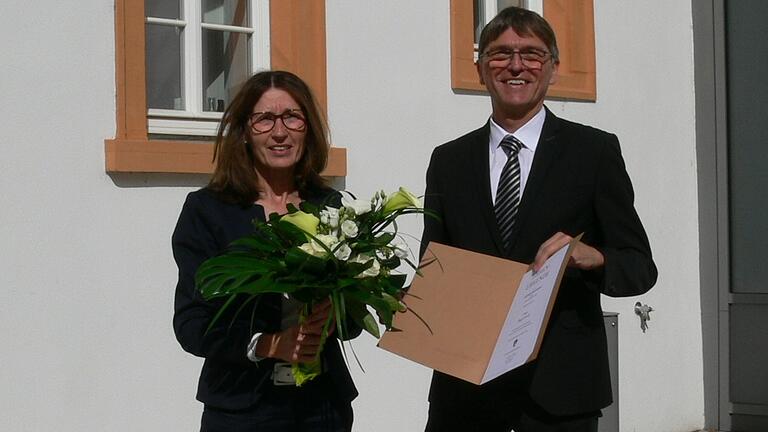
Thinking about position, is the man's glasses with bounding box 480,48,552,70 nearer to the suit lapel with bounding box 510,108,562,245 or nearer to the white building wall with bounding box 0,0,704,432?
the suit lapel with bounding box 510,108,562,245

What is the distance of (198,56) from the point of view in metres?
6.04

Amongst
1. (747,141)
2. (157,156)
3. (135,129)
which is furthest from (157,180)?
(747,141)

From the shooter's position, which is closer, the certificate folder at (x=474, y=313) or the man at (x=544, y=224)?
the certificate folder at (x=474, y=313)

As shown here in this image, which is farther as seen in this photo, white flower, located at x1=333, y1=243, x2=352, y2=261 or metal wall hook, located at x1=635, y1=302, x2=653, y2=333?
metal wall hook, located at x1=635, y1=302, x2=653, y2=333

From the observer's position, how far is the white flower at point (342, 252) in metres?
2.84

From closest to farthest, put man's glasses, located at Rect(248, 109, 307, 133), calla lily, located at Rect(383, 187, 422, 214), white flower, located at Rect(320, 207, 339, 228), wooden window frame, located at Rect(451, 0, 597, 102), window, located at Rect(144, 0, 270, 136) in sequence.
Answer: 1. white flower, located at Rect(320, 207, 339, 228)
2. calla lily, located at Rect(383, 187, 422, 214)
3. man's glasses, located at Rect(248, 109, 307, 133)
4. window, located at Rect(144, 0, 270, 136)
5. wooden window frame, located at Rect(451, 0, 597, 102)

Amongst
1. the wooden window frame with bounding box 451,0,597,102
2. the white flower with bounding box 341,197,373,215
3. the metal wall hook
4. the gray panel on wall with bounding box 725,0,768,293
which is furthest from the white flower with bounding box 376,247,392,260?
the gray panel on wall with bounding box 725,0,768,293

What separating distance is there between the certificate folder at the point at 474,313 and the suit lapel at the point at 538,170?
0.62ft

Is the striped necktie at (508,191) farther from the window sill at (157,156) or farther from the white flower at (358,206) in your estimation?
the window sill at (157,156)

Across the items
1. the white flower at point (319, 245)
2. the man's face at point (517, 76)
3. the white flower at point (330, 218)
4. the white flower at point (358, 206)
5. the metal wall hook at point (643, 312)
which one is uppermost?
the man's face at point (517, 76)

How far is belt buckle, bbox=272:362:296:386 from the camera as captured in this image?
3.10m

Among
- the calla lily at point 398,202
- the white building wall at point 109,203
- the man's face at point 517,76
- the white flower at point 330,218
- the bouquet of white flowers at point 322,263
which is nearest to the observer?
the bouquet of white flowers at point 322,263

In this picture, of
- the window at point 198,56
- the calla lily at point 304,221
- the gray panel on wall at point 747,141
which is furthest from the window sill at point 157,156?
the gray panel on wall at point 747,141

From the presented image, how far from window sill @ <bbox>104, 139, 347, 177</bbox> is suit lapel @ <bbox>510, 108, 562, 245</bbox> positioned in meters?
2.31
